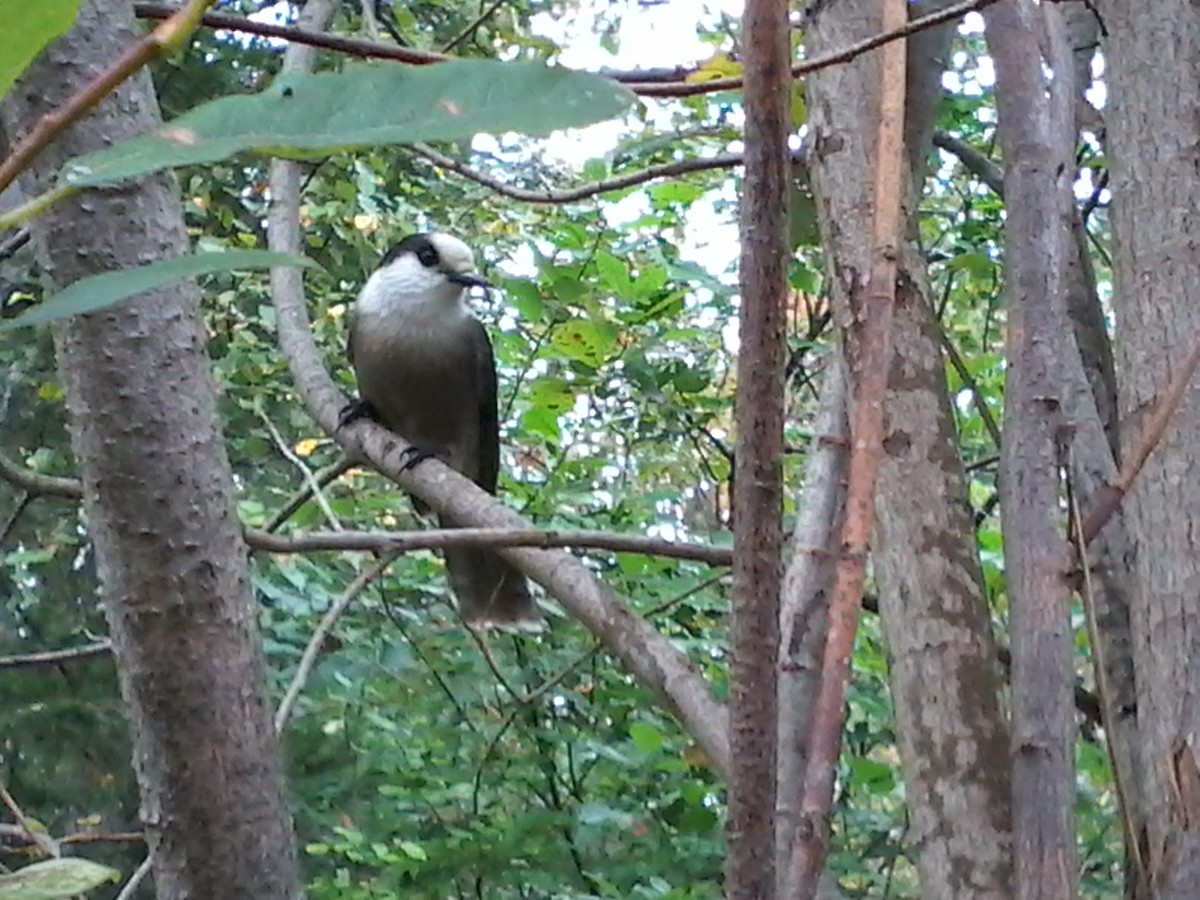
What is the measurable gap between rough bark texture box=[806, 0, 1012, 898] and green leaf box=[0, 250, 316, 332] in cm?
87

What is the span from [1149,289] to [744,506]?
98cm

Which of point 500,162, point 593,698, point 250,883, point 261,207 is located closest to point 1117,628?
point 250,883

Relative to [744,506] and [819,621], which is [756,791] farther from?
[819,621]

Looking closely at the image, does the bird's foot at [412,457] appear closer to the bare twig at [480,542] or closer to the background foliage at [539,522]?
the background foliage at [539,522]

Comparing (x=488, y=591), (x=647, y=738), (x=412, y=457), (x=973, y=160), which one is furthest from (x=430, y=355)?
(x=973, y=160)

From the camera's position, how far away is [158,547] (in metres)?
0.88

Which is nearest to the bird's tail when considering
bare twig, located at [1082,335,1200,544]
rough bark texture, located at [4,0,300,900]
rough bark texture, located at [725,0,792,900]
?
bare twig, located at [1082,335,1200,544]

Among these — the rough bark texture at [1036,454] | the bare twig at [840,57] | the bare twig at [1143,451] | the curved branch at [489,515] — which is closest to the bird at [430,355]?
the curved branch at [489,515]

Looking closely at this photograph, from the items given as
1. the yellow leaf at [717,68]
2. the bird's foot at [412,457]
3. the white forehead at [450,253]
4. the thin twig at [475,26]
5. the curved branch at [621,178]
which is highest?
the white forehead at [450,253]

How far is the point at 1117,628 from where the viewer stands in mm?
1387

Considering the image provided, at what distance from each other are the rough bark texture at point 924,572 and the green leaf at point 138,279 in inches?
34.2

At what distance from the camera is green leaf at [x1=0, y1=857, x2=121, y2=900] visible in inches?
13.3

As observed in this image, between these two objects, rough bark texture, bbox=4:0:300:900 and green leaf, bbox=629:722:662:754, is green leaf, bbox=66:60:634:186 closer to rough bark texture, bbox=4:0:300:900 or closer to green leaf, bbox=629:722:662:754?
rough bark texture, bbox=4:0:300:900

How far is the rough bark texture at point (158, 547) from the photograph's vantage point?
0.88m
